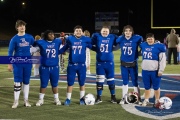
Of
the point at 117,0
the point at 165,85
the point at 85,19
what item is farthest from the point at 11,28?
the point at 165,85

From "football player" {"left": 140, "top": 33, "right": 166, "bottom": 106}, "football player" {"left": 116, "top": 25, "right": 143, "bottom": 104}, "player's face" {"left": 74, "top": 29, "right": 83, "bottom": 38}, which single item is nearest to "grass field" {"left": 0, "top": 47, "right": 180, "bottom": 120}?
"football player" {"left": 116, "top": 25, "right": 143, "bottom": 104}

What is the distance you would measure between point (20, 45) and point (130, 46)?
249 centimetres

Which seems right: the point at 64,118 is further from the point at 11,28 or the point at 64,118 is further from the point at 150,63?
the point at 11,28

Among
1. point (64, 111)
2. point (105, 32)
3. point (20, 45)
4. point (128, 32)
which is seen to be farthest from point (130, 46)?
point (20, 45)

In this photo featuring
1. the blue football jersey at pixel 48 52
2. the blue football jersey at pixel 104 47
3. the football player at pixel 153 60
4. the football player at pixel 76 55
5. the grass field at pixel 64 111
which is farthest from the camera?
the blue football jersey at pixel 104 47

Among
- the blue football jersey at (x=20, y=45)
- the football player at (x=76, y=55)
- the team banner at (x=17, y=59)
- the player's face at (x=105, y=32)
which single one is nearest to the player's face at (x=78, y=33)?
the football player at (x=76, y=55)

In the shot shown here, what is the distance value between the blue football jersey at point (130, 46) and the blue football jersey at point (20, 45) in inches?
83.2

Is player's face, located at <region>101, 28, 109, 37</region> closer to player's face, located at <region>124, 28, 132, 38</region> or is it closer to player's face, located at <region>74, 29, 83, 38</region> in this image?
player's face, located at <region>124, 28, 132, 38</region>

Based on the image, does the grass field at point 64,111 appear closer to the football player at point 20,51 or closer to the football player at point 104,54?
the football player at point 20,51

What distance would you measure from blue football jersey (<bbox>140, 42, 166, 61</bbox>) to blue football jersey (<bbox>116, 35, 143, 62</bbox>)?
262 mm

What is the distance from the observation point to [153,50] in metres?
7.66

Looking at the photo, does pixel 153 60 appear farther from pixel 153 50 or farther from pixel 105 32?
pixel 105 32

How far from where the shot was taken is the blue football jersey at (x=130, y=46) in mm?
7957

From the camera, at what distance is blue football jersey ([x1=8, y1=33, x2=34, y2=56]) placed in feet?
25.0
